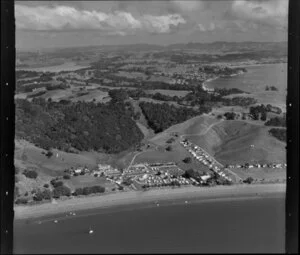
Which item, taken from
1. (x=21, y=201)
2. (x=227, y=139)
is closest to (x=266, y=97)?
(x=227, y=139)

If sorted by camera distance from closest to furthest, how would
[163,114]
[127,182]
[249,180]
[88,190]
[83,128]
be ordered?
[249,180]
[127,182]
[88,190]
[83,128]
[163,114]

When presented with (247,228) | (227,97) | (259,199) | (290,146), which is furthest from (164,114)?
(290,146)

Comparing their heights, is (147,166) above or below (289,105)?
below

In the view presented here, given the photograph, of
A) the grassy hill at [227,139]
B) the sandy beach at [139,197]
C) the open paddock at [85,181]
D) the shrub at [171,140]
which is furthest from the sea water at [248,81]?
the open paddock at [85,181]

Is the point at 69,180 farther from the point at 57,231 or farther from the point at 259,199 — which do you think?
the point at 259,199

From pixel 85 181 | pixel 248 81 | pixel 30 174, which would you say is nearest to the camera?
pixel 30 174

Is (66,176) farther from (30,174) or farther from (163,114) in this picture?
(163,114)
